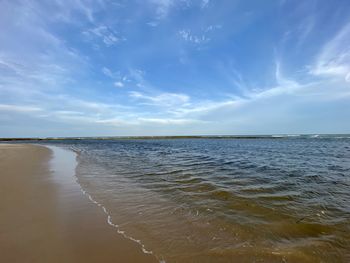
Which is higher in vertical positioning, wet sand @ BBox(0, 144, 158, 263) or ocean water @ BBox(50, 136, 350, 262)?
wet sand @ BBox(0, 144, 158, 263)

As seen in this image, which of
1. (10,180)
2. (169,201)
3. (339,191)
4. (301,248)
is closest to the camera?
(301,248)

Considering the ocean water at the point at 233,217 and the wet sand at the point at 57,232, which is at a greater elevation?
the wet sand at the point at 57,232

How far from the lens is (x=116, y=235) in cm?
364

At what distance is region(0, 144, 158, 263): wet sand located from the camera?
294 cm

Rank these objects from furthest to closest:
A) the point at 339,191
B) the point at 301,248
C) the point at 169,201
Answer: the point at 339,191 < the point at 169,201 < the point at 301,248

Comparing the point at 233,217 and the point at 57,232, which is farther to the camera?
the point at 233,217

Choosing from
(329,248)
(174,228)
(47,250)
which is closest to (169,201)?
(174,228)

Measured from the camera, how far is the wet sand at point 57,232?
294 centimetres

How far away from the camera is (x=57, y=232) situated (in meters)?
3.64

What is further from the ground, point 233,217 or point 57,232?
point 57,232

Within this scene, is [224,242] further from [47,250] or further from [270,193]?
[270,193]

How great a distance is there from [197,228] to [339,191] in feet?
18.5

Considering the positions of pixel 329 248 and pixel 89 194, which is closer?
pixel 329 248

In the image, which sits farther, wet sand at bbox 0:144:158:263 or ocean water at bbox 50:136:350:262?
ocean water at bbox 50:136:350:262
